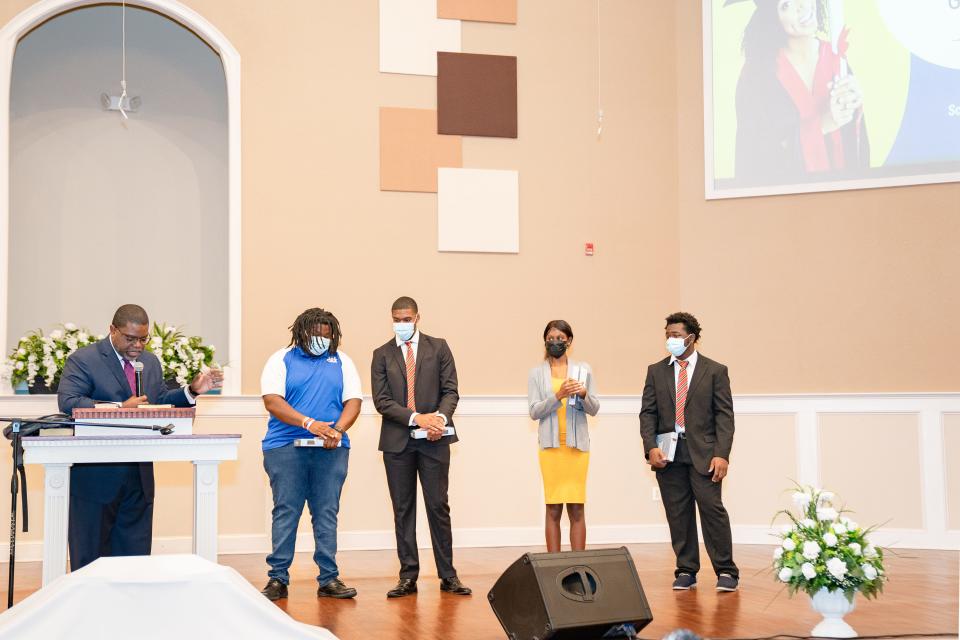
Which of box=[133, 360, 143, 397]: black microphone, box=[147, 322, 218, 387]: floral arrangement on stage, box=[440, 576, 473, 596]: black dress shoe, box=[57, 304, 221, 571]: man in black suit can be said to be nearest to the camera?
box=[57, 304, 221, 571]: man in black suit

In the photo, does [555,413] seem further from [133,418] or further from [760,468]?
[760,468]

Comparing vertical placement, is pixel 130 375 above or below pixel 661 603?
above

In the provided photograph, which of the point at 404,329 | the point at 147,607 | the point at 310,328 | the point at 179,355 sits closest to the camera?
the point at 147,607

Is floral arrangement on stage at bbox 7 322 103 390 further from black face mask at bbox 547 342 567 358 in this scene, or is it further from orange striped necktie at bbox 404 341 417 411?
black face mask at bbox 547 342 567 358

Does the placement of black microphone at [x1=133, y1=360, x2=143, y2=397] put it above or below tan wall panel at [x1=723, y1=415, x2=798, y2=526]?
above

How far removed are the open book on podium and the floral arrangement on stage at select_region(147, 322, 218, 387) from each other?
1.85m

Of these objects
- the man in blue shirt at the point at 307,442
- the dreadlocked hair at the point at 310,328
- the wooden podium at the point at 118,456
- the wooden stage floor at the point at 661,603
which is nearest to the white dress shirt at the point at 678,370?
the wooden stage floor at the point at 661,603

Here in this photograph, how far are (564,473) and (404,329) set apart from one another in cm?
120

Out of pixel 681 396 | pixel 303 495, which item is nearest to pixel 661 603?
pixel 681 396

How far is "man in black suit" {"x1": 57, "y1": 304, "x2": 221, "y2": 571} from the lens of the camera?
15.1ft

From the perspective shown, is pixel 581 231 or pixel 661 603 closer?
pixel 661 603

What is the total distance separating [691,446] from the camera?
546 cm

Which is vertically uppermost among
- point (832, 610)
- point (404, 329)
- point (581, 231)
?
point (581, 231)

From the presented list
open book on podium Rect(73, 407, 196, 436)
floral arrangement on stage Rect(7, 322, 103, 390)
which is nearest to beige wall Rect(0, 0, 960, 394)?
floral arrangement on stage Rect(7, 322, 103, 390)
